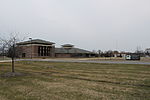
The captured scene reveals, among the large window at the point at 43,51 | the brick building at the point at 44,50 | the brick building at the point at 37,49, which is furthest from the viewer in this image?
the large window at the point at 43,51

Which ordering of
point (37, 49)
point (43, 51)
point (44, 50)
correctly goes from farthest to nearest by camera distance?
point (44, 50) < point (43, 51) < point (37, 49)

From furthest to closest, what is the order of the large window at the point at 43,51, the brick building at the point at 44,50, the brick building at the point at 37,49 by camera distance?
the large window at the point at 43,51 < the brick building at the point at 44,50 < the brick building at the point at 37,49

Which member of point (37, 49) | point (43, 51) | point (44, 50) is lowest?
point (43, 51)

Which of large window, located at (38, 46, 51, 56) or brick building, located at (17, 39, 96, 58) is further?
large window, located at (38, 46, 51, 56)

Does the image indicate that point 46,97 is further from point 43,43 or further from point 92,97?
point 43,43

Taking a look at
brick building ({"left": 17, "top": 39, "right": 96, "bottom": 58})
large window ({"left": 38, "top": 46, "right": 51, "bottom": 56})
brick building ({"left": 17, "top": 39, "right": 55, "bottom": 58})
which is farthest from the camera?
large window ({"left": 38, "top": 46, "right": 51, "bottom": 56})

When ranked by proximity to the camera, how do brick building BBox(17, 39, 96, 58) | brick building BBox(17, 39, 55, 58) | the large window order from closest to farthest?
brick building BBox(17, 39, 55, 58) < brick building BBox(17, 39, 96, 58) < the large window

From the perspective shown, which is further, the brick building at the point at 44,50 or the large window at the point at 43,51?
the large window at the point at 43,51

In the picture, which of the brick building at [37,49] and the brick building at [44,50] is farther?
the brick building at [44,50]

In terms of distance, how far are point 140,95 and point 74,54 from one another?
252 feet

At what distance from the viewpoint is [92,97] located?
6438 mm

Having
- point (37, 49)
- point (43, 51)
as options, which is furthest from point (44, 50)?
point (37, 49)

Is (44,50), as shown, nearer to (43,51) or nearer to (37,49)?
(43,51)

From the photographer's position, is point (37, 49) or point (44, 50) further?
point (44, 50)
